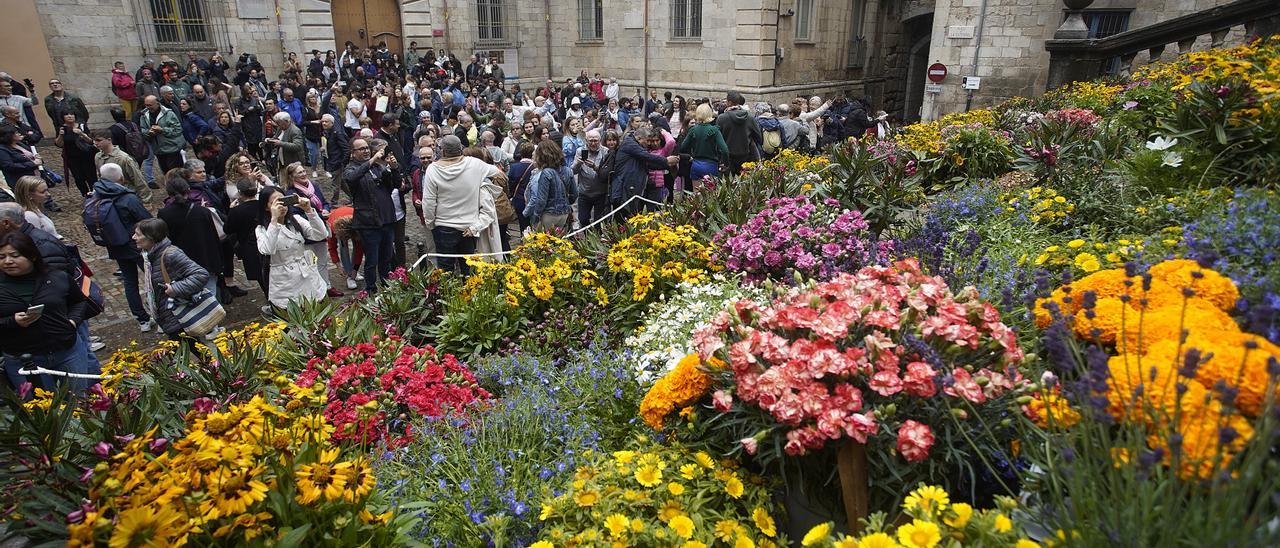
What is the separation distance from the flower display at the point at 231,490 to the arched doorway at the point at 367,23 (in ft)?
73.7

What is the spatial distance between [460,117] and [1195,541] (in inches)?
459

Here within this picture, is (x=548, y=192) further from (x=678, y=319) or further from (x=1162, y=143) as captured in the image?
(x=1162, y=143)

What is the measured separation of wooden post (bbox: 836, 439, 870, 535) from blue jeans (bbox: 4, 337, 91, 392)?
5233 mm

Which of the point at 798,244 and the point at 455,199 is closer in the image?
the point at 798,244

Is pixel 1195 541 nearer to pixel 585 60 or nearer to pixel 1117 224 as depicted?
pixel 1117 224

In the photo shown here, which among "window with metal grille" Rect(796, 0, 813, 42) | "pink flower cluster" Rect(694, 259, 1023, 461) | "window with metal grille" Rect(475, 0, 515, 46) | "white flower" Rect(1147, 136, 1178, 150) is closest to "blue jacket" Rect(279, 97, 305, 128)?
"window with metal grille" Rect(475, 0, 515, 46)

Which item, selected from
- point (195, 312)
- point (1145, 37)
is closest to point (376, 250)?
point (195, 312)

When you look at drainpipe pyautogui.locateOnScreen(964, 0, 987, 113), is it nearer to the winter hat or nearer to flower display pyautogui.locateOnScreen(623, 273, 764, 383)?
the winter hat

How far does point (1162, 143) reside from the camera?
5.11m

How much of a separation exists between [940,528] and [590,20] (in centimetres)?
2400

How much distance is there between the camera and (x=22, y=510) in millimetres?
2533

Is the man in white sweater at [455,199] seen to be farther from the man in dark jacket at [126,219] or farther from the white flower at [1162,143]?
the white flower at [1162,143]

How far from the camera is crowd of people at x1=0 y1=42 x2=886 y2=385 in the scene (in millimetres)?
5500

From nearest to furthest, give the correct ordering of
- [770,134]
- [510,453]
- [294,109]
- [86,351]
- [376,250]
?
[510,453], [86,351], [376,250], [770,134], [294,109]
